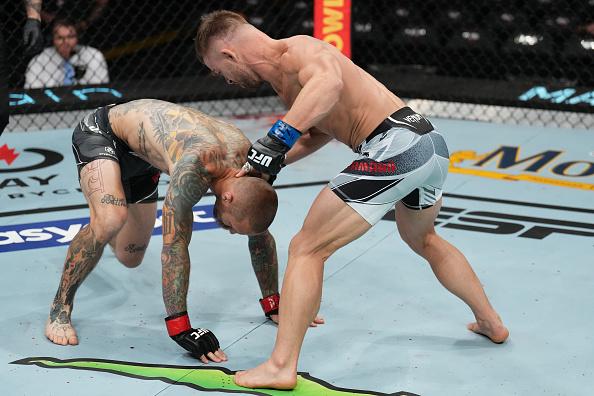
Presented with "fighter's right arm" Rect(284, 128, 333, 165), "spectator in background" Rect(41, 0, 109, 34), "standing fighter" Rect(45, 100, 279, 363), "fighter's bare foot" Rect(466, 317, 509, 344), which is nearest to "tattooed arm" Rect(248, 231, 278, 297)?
"standing fighter" Rect(45, 100, 279, 363)

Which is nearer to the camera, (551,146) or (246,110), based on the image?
(551,146)

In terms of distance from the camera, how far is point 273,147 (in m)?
2.67

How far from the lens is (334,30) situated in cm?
630

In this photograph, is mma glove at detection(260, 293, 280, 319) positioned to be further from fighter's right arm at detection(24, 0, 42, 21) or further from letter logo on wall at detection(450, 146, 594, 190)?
fighter's right arm at detection(24, 0, 42, 21)

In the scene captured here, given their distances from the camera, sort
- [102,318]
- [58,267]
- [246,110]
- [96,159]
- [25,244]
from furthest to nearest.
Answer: [246,110] < [25,244] < [58,267] < [102,318] < [96,159]

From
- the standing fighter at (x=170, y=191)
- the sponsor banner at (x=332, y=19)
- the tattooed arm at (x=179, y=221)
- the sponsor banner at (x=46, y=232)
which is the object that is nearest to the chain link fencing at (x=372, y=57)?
the sponsor banner at (x=332, y=19)

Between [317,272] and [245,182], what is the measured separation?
33 cm

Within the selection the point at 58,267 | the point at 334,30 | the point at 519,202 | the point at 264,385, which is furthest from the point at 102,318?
the point at 334,30

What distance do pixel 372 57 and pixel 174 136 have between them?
13.5 feet

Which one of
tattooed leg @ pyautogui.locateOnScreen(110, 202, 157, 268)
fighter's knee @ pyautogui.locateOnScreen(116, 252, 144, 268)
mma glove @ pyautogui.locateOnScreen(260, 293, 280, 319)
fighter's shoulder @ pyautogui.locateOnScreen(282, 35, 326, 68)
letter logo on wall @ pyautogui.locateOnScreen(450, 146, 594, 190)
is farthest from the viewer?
letter logo on wall @ pyautogui.locateOnScreen(450, 146, 594, 190)

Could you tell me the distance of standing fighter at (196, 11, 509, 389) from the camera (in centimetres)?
281

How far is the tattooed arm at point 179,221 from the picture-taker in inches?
116

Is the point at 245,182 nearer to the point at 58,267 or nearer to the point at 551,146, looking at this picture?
the point at 58,267

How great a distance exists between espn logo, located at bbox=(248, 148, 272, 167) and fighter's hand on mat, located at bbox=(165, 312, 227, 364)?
2.09 ft
